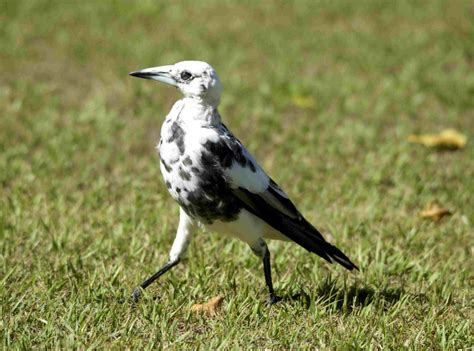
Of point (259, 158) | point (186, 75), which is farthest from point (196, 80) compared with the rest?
point (259, 158)

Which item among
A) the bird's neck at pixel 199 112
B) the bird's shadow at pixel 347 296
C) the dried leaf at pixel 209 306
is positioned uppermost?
the bird's neck at pixel 199 112

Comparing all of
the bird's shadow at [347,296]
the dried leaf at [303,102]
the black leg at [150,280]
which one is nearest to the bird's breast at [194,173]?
the black leg at [150,280]

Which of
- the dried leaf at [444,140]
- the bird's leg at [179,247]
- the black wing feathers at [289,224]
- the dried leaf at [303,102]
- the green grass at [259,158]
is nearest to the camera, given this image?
the green grass at [259,158]

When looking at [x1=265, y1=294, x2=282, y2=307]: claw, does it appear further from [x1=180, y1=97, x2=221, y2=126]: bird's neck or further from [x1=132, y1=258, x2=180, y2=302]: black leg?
[x1=180, y1=97, x2=221, y2=126]: bird's neck

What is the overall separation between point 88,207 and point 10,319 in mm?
1861

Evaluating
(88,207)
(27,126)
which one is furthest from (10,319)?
(27,126)

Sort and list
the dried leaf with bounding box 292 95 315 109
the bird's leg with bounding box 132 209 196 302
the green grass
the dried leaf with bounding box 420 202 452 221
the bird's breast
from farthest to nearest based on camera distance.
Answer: the dried leaf with bounding box 292 95 315 109 < the dried leaf with bounding box 420 202 452 221 < the bird's leg with bounding box 132 209 196 302 < the green grass < the bird's breast

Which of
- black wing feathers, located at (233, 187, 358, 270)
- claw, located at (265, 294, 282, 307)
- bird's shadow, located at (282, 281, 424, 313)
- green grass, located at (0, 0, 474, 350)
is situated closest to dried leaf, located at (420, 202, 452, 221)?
green grass, located at (0, 0, 474, 350)

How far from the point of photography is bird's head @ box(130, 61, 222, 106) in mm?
3743

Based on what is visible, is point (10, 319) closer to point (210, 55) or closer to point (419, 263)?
point (419, 263)

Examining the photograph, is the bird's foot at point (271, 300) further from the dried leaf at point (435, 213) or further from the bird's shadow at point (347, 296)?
the dried leaf at point (435, 213)

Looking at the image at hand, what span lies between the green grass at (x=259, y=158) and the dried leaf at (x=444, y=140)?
0.08 m

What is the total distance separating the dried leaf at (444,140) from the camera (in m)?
6.71

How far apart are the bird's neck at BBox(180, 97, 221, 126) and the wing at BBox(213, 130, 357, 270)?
A: 11 cm
